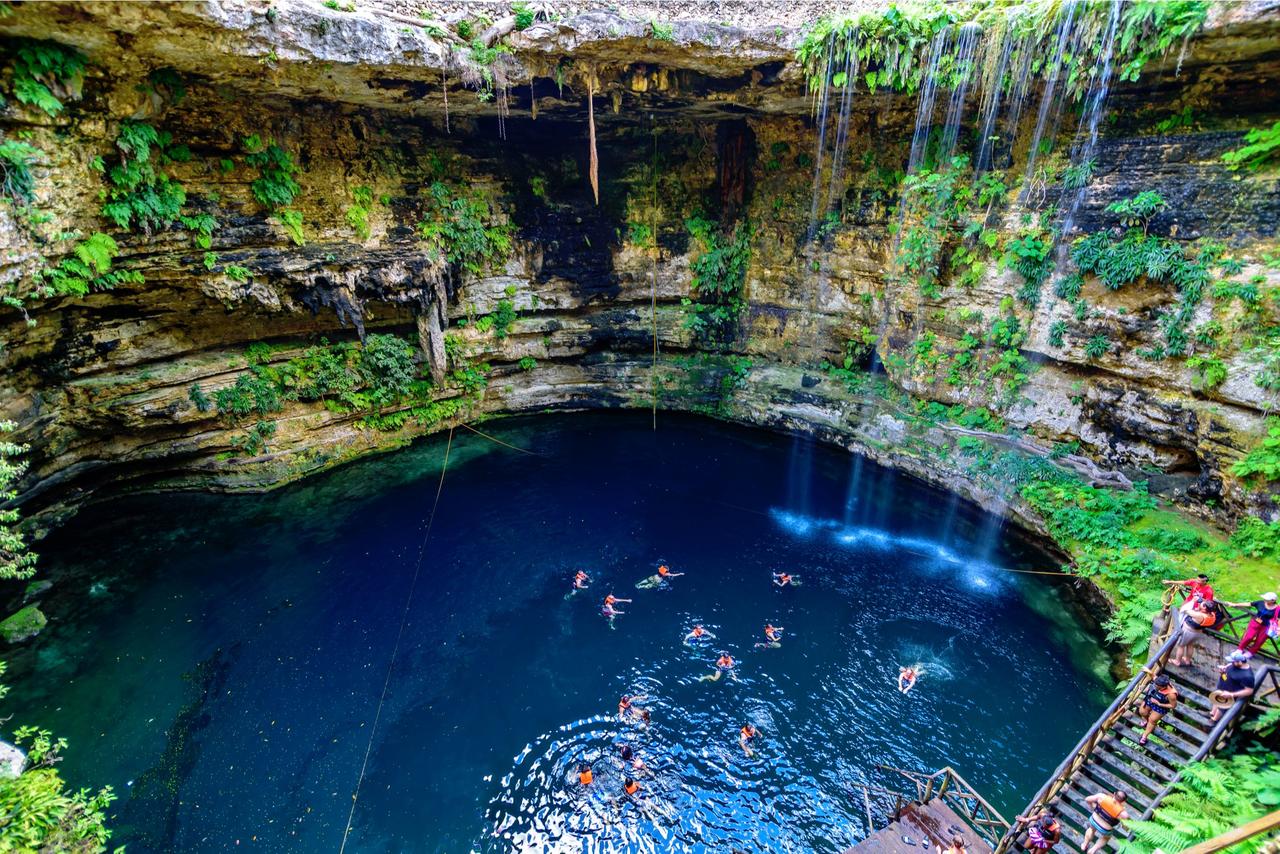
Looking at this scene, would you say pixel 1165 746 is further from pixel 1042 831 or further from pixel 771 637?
pixel 771 637

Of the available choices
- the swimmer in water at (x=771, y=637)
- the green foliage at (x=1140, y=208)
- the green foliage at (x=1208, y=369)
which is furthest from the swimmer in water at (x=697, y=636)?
the green foliage at (x=1140, y=208)

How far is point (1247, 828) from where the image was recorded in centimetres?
521

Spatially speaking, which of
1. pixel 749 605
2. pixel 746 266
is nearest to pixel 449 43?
pixel 746 266

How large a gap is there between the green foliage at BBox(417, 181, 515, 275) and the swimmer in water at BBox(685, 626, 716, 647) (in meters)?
12.9

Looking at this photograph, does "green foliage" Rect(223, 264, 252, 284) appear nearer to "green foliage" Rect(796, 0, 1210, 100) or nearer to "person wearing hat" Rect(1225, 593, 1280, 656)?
"green foliage" Rect(796, 0, 1210, 100)

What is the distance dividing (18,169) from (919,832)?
17.5 m

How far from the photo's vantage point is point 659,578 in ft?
44.7

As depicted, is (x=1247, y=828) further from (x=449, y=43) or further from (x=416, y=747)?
(x=449, y=43)

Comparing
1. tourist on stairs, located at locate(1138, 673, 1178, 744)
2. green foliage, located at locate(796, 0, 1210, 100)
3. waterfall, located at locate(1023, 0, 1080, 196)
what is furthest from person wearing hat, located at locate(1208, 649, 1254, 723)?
waterfall, located at locate(1023, 0, 1080, 196)

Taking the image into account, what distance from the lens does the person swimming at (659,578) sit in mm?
13438

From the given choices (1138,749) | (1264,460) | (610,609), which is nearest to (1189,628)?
(1138,749)

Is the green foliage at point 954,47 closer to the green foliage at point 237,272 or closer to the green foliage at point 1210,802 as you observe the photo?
the green foliage at point 1210,802

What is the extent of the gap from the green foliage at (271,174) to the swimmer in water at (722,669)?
14.8 metres

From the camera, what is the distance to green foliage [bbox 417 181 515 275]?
17328 millimetres
